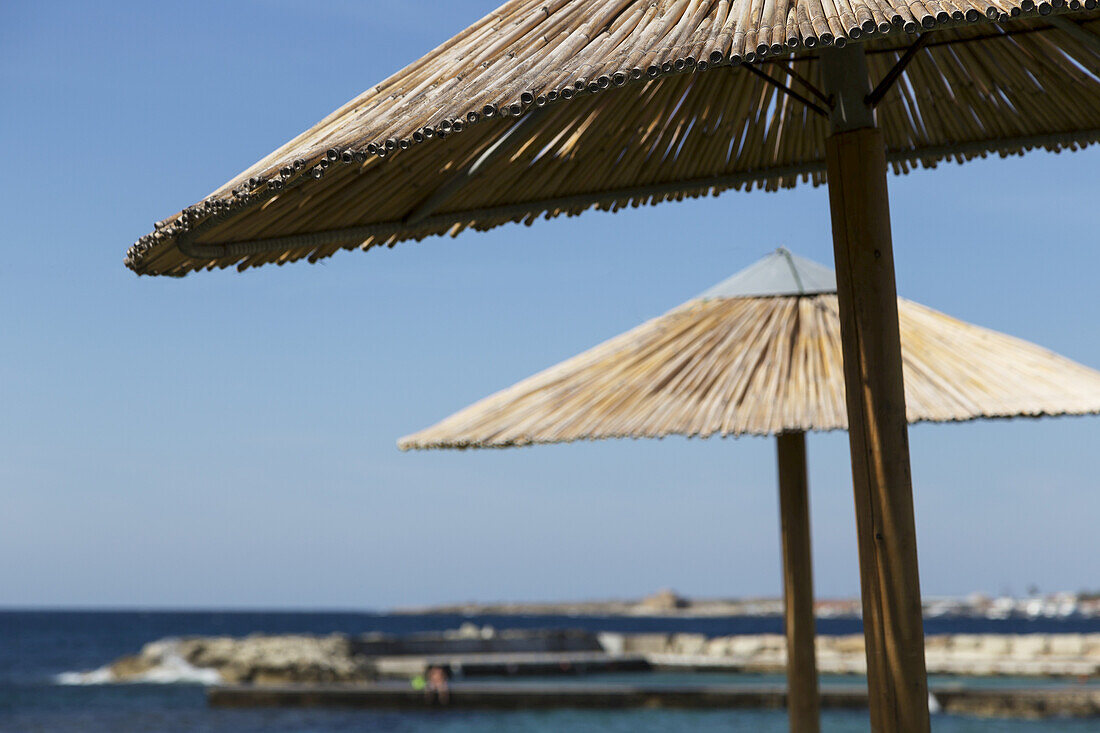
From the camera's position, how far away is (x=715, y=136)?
3.43 metres

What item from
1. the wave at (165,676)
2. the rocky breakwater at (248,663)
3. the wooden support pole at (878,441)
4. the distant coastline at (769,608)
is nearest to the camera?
the wooden support pole at (878,441)

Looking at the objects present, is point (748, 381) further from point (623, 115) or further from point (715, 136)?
point (623, 115)

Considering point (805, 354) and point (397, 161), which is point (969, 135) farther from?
point (397, 161)

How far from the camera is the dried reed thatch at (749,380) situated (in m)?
3.95

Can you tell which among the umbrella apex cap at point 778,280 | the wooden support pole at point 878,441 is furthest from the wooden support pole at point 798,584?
the wooden support pole at point 878,441

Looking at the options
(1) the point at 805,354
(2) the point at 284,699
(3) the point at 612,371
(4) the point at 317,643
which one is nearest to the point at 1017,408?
(1) the point at 805,354

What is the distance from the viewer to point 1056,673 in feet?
96.2

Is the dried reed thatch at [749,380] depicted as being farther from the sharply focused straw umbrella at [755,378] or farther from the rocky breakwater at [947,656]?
the rocky breakwater at [947,656]

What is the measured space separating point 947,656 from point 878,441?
112 ft

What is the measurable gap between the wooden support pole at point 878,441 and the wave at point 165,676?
3306 cm

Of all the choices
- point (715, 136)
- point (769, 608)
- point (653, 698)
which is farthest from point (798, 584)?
point (769, 608)

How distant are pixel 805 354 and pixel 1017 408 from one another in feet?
2.51

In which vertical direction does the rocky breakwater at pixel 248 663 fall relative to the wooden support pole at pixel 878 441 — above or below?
below

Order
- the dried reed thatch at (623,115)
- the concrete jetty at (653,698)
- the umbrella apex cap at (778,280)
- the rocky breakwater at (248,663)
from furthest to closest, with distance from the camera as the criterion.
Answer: the rocky breakwater at (248,663), the concrete jetty at (653,698), the umbrella apex cap at (778,280), the dried reed thatch at (623,115)
